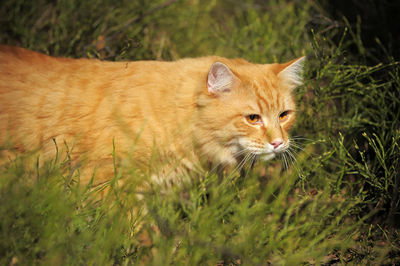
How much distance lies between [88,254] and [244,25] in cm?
276

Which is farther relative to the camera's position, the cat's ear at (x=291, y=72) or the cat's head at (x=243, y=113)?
the cat's ear at (x=291, y=72)

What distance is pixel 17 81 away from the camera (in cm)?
198

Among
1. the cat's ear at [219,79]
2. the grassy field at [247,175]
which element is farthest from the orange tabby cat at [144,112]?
the grassy field at [247,175]

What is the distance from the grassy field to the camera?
1.38 meters

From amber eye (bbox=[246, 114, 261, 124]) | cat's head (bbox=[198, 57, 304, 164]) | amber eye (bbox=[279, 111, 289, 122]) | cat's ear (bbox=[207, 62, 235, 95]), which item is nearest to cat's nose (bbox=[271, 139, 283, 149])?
cat's head (bbox=[198, 57, 304, 164])

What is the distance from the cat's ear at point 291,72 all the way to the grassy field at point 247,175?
377 mm

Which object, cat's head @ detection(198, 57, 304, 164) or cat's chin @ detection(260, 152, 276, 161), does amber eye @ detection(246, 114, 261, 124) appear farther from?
cat's chin @ detection(260, 152, 276, 161)

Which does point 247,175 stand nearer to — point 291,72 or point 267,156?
point 267,156

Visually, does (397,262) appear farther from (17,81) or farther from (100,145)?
(17,81)

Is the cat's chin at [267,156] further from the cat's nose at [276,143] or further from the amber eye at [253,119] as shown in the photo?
the amber eye at [253,119]

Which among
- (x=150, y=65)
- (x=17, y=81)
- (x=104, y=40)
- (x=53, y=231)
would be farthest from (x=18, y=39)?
(x=53, y=231)

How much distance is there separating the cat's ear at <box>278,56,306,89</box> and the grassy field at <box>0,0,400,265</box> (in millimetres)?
377

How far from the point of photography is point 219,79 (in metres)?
1.87

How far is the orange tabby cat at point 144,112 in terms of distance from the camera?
1.85 metres
